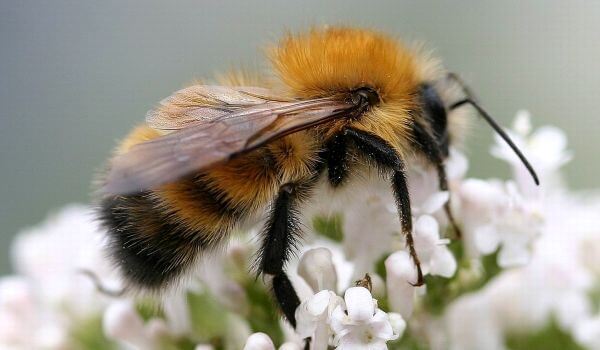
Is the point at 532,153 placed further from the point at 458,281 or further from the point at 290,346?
the point at 290,346

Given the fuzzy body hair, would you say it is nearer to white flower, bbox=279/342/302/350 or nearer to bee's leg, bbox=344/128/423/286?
bee's leg, bbox=344/128/423/286

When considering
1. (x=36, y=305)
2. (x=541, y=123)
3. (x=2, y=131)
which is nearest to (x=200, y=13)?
(x=2, y=131)

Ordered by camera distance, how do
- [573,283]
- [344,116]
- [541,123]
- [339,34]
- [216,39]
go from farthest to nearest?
[216,39]
[541,123]
[573,283]
[339,34]
[344,116]

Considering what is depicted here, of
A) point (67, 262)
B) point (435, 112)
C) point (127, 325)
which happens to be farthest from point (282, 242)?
point (67, 262)

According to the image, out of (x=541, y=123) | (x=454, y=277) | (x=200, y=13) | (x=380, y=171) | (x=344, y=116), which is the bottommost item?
(x=541, y=123)

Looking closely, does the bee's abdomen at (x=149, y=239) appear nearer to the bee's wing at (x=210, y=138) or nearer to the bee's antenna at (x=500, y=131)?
the bee's wing at (x=210, y=138)

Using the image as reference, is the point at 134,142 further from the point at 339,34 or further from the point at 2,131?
the point at 2,131
